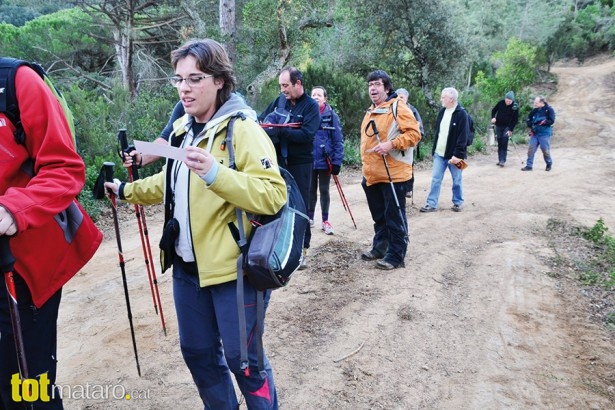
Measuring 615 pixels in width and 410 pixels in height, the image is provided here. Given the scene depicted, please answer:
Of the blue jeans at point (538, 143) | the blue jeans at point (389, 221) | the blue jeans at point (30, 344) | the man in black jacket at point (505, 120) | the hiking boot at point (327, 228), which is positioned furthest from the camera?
the man in black jacket at point (505, 120)

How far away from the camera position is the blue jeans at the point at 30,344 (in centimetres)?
201

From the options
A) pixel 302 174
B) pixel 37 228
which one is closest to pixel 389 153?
pixel 302 174

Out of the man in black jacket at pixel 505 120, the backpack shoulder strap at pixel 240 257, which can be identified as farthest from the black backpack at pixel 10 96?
the man in black jacket at pixel 505 120

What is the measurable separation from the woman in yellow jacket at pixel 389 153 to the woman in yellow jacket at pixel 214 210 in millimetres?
3173

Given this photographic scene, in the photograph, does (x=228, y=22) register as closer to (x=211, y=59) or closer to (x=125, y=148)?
(x=125, y=148)

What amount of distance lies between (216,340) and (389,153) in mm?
3511

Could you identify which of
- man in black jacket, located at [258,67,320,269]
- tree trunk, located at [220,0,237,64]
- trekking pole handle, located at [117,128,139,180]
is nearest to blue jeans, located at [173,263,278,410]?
trekking pole handle, located at [117,128,139,180]

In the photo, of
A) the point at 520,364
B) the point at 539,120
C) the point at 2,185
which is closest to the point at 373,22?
the point at 539,120

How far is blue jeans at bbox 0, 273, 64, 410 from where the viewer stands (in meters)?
2.01

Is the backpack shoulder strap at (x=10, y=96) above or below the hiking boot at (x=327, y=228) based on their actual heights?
above

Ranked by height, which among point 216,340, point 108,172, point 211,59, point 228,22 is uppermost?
point 228,22

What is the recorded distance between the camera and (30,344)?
206cm

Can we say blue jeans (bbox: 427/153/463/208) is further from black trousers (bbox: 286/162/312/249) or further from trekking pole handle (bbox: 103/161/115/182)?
trekking pole handle (bbox: 103/161/115/182)

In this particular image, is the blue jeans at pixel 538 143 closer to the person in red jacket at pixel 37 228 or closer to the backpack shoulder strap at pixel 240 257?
the backpack shoulder strap at pixel 240 257
